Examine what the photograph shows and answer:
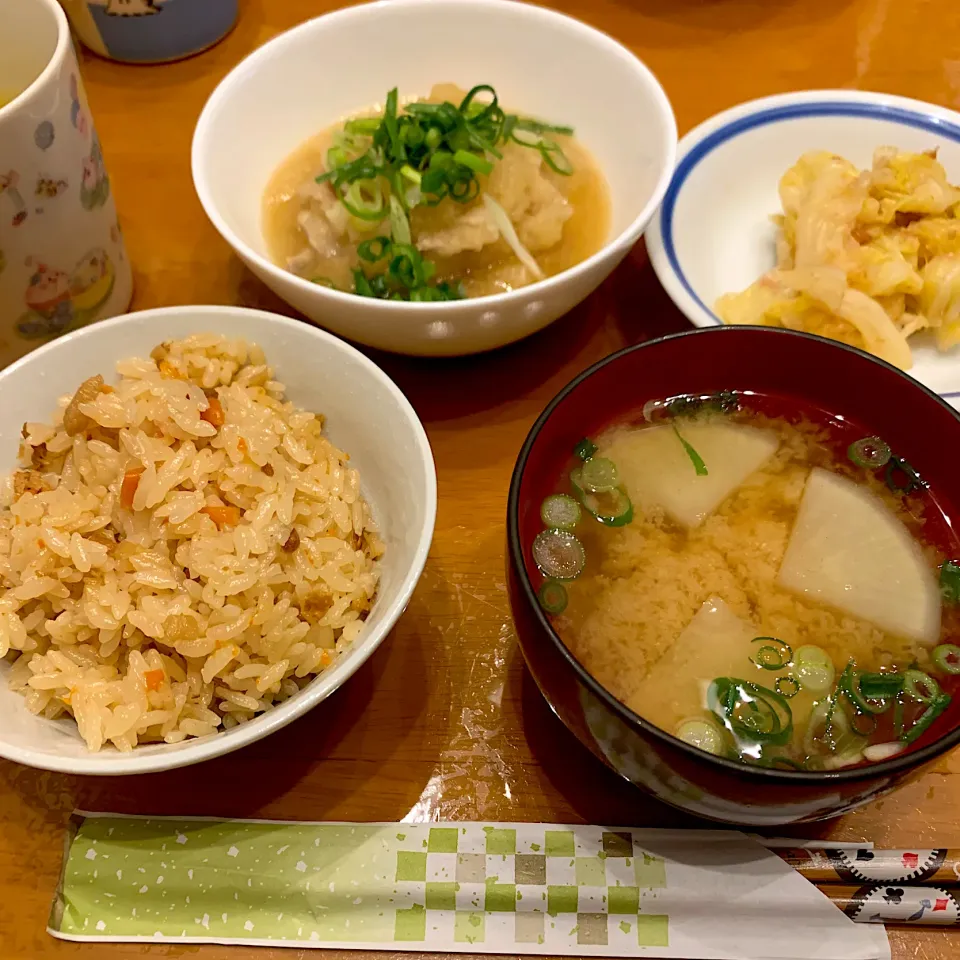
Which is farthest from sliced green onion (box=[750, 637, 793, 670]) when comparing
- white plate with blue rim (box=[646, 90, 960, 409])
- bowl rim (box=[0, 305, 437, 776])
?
white plate with blue rim (box=[646, 90, 960, 409])

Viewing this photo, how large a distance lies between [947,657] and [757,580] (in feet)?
0.84

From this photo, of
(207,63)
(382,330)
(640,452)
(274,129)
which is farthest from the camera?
(207,63)

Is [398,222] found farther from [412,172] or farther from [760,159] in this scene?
[760,159]

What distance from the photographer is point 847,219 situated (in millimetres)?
1737

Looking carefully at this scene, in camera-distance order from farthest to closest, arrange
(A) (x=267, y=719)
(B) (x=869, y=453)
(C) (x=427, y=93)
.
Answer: (C) (x=427, y=93) < (B) (x=869, y=453) < (A) (x=267, y=719)

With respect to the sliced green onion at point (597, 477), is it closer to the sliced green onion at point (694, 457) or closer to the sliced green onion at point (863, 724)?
the sliced green onion at point (694, 457)

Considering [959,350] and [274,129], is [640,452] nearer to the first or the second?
[959,350]

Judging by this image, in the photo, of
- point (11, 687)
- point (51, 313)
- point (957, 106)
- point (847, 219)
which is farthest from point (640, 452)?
point (957, 106)

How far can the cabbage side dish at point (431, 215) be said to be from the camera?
1670mm

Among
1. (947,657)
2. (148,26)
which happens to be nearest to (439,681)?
(947,657)

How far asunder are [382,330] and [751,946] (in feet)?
3.55

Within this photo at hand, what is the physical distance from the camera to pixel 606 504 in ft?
4.19

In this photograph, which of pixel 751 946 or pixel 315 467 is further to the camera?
pixel 315 467

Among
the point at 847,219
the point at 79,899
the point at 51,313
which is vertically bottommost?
the point at 79,899
